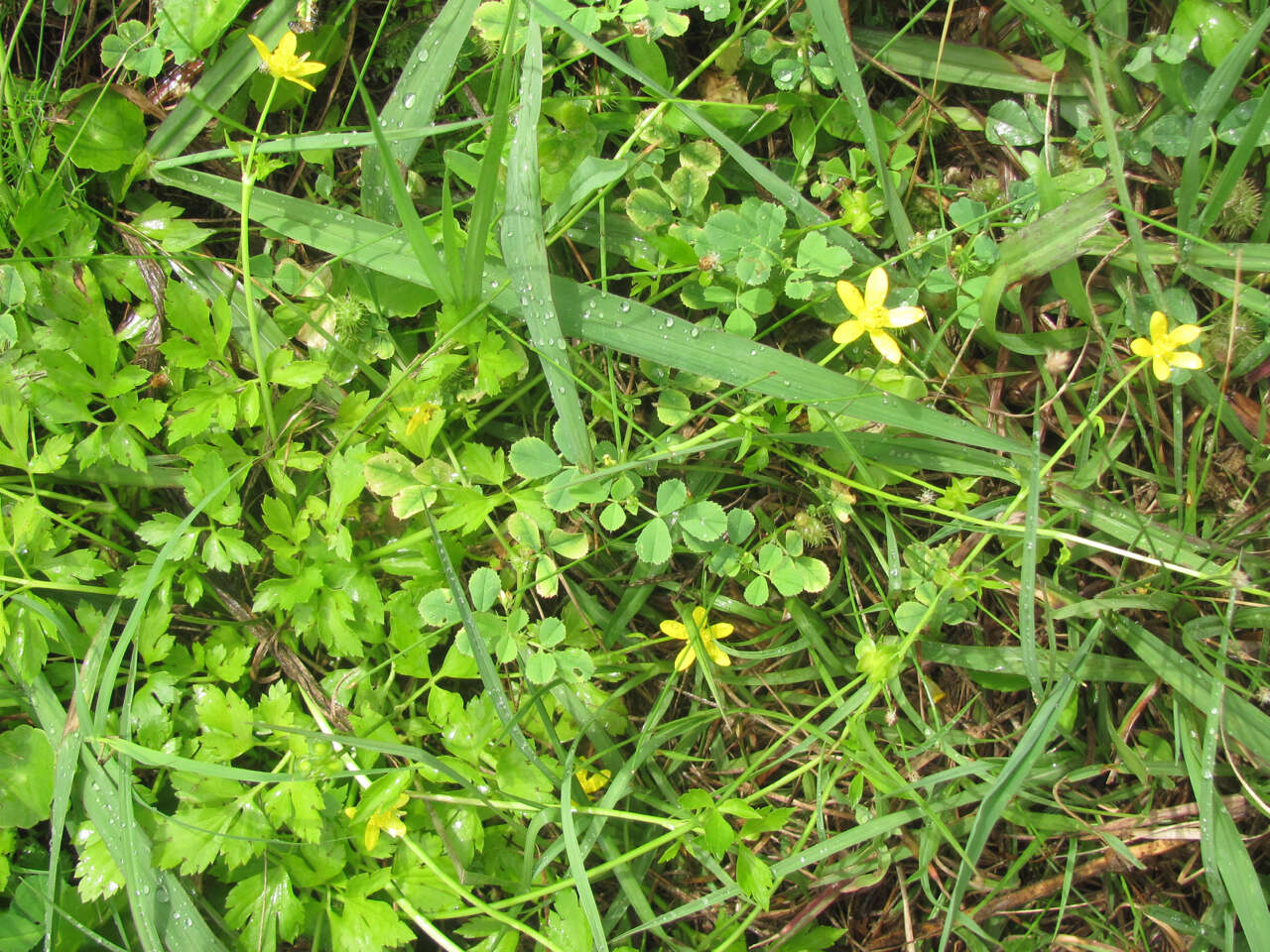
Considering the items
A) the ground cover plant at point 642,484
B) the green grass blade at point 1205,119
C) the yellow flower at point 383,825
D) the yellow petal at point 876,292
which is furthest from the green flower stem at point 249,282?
the green grass blade at point 1205,119

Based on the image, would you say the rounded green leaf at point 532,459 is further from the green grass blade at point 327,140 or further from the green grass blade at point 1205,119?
the green grass blade at point 1205,119

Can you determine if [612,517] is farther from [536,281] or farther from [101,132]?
[101,132]

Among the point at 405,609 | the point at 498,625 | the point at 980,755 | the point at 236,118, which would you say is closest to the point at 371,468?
the point at 405,609

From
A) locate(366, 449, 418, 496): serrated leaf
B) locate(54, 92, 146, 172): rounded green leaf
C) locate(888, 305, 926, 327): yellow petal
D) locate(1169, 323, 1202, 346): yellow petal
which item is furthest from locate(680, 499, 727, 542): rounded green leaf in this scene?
locate(54, 92, 146, 172): rounded green leaf

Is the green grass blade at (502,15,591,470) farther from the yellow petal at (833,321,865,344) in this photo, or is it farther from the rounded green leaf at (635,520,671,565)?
the yellow petal at (833,321,865,344)

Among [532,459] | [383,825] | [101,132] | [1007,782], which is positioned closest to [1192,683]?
[1007,782]

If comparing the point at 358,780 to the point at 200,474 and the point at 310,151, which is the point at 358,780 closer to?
the point at 200,474
